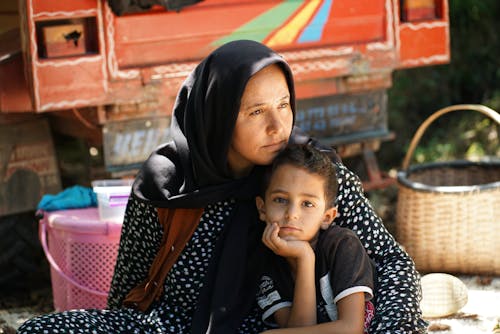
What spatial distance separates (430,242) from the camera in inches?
188

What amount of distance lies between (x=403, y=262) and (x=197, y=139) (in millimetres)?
790

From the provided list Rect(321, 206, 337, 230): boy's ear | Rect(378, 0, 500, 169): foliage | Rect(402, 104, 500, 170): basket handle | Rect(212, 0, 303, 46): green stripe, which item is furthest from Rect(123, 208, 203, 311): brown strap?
Rect(378, 0, 500, 169): foliage

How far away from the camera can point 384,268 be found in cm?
304

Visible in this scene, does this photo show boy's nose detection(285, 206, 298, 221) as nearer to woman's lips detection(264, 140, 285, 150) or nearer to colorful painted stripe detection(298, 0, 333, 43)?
woman's lips detection(264, 140, 285, 150)

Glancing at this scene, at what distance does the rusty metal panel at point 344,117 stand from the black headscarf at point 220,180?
1.89m

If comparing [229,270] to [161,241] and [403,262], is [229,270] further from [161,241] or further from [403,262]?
[403,262]

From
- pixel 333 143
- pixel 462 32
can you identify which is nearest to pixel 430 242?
pixel 333 143

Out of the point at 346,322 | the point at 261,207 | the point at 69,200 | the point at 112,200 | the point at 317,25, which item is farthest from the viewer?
the point at 317,25

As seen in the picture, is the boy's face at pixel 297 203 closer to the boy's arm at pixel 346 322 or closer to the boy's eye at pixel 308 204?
the boy's eye at pixel 308 204

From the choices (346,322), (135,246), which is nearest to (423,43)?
(135,246)

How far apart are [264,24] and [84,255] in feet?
4.78

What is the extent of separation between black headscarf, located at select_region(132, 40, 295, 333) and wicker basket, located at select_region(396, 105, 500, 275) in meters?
1.80

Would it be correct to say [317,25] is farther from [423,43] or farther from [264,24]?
[423,43]

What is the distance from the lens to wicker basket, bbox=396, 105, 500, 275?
4703 millimetres
